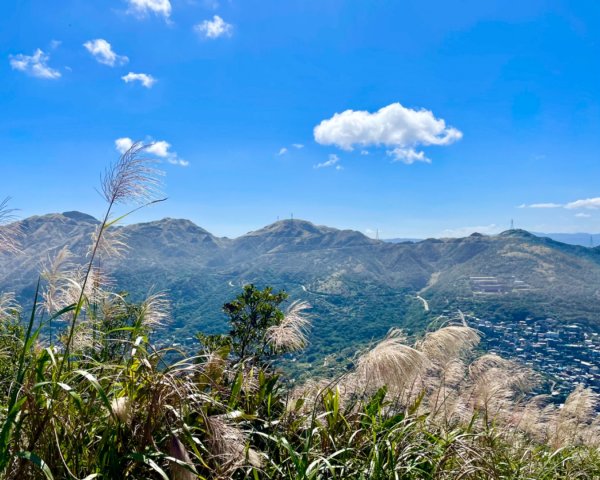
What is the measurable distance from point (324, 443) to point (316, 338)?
105 m

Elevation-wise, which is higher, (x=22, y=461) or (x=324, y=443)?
(x=22, y=461)

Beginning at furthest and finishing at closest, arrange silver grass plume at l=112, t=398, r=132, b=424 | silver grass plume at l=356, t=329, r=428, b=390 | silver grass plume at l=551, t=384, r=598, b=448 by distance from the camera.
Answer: silver grass plume at l=551, t=384, r=598, b=448
silver grass plume at l=356, t=329, r=428, b=390
silver grass plume at l=112, t=398, r=132, b=424

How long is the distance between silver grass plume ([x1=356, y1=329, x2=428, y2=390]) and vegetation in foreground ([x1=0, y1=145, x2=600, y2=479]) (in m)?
0.01

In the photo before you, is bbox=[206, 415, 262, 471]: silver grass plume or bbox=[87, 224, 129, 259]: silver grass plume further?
bbox=[87, 224, 129, 259]: silver grass plume

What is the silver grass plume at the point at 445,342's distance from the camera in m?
4.28

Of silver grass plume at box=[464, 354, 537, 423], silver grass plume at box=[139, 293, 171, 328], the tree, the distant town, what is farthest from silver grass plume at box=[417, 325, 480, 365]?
the distant town

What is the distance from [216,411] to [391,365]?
1563mm

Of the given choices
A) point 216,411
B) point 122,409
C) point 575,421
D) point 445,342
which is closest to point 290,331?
point 216,411

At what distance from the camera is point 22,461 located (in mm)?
1798

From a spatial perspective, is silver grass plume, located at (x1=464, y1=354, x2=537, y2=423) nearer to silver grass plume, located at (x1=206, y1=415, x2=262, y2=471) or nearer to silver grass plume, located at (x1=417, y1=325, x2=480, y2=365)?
silver grass plume, located at (x1=417, y1=325, x2=480, y2=365)

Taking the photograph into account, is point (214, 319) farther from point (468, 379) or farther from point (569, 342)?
point (468, 379)

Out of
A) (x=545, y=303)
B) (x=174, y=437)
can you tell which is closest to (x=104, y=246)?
(x=174, y=437)

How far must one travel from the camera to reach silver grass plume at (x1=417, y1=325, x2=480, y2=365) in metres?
4.28

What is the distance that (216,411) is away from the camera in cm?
263
